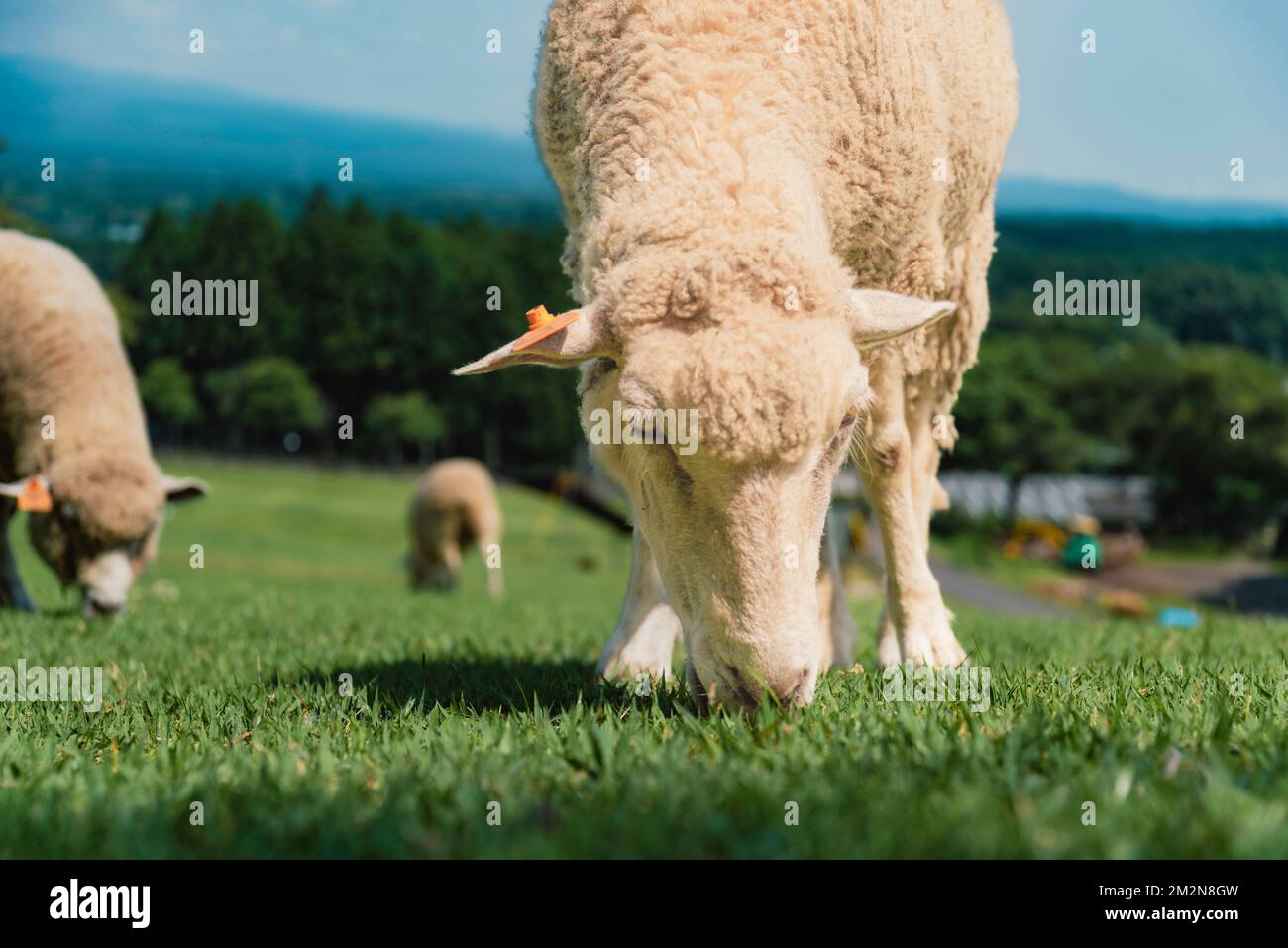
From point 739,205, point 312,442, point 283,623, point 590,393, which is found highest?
point 739,205

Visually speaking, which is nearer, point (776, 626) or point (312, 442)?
point (776, 626)

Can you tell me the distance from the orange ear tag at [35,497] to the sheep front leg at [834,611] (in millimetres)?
5403

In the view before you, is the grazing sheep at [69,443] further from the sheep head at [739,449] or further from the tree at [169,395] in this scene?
the tree at [169,395]

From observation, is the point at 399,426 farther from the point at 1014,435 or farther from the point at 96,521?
the point at 96,521

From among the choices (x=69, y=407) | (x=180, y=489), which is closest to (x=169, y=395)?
(x=180, y=489)

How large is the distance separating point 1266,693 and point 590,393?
7.55 feet

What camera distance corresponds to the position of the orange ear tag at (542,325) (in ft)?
9.91

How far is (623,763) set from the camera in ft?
8.79

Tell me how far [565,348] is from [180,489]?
641 centimetres

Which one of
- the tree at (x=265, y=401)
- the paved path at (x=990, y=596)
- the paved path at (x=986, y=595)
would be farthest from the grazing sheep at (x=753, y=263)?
the tree at (x=265, y=401)

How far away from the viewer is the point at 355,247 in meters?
71.6

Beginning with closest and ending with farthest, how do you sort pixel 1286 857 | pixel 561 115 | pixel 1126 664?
pixel 1286 857
pixel 561 115
pixel 1126 664

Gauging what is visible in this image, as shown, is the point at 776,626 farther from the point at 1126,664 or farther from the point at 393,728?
the point at 1126,664
